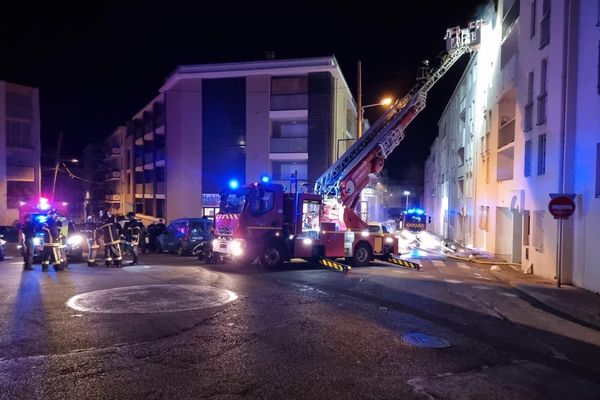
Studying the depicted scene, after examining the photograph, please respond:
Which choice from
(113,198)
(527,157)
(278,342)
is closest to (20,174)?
(113,198)

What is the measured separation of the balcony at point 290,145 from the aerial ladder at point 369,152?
569 inches

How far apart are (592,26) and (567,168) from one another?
3.69m

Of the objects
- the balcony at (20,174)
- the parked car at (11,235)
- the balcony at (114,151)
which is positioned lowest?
the parked car at (11,235)

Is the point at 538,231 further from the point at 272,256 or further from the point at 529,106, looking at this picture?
the point at 272,256

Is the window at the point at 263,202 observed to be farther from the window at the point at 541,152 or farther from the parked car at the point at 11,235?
the parked car at the point at 11,235

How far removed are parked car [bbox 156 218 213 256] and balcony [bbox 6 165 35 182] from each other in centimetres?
2530

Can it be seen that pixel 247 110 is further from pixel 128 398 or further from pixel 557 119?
pixel 128 398

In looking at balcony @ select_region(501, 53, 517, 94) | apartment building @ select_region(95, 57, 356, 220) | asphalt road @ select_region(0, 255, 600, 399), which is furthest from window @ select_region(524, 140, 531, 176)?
apartment building @ select_region(95, 57, 356, 220)

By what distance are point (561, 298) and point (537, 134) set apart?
658cm

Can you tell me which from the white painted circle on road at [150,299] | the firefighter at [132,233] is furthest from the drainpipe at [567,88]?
the firefighter at [132,233]

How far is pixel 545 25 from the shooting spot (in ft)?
48.4

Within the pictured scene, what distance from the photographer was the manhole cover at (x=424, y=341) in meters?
6.74

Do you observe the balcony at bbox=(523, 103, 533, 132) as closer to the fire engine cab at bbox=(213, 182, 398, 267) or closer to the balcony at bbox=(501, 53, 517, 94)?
the balcony at bbox=(501, 53, 517, 94)

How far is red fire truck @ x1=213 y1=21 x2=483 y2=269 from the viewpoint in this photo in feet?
48.3
